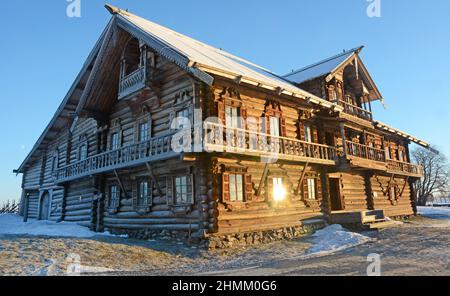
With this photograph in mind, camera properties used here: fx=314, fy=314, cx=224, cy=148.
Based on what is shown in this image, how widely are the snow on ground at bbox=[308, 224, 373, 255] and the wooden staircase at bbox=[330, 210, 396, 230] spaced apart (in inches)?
66.4

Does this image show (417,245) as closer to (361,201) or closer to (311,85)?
(361,201)

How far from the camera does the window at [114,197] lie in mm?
17880

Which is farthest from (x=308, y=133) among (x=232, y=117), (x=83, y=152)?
(x=83, y=152)

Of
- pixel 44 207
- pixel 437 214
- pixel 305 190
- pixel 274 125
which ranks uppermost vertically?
pixel 274 125

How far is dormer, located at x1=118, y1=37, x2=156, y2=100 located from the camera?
600 inches

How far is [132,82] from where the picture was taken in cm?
1584

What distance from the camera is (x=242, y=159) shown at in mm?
14367

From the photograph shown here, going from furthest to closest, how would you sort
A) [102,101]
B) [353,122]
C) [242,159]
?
[353,122] → [102,101] → [242,159]

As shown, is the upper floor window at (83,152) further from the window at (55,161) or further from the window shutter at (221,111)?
the window shutter at (221,111)

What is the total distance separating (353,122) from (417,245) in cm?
1091

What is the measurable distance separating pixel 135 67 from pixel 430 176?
57.1 m

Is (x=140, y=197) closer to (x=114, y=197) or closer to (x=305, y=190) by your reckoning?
(x=114, y=197)
